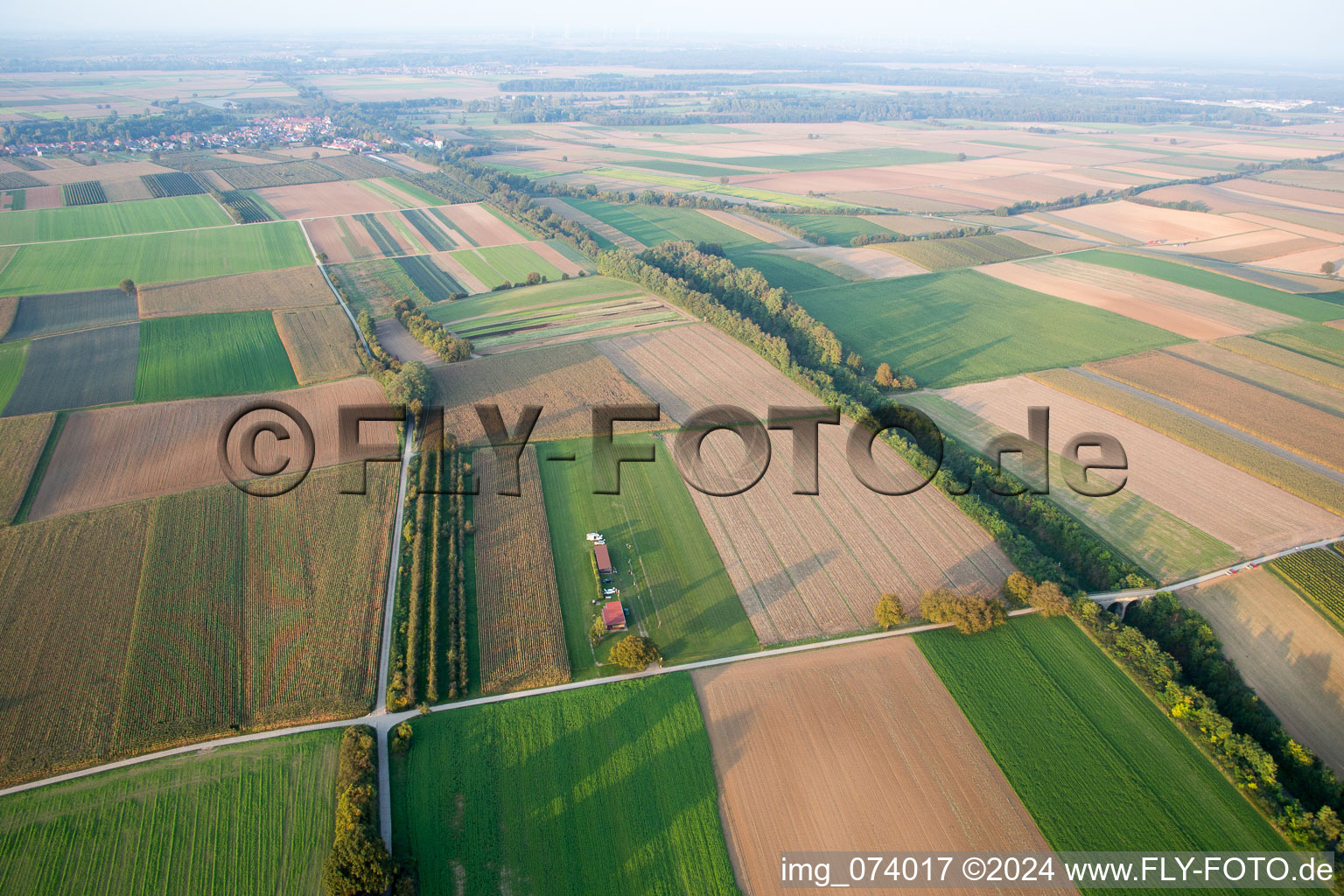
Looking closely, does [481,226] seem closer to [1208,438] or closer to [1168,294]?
[1168,294]

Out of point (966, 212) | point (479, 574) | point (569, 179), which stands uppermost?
point (569, 179)

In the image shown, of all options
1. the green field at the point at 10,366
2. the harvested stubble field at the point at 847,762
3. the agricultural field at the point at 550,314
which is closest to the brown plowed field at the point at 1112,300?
the agricultural field at the point at 550,314

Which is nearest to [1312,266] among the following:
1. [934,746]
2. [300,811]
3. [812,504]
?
[812,504]

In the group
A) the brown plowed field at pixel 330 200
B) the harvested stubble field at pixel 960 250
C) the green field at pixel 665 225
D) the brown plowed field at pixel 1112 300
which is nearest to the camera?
the brown plowed field at pixel 1112 300

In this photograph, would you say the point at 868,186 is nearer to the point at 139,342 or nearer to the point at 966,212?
the point at 966,212

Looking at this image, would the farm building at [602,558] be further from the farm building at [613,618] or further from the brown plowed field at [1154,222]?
the brown plowed field at [1154,222]
